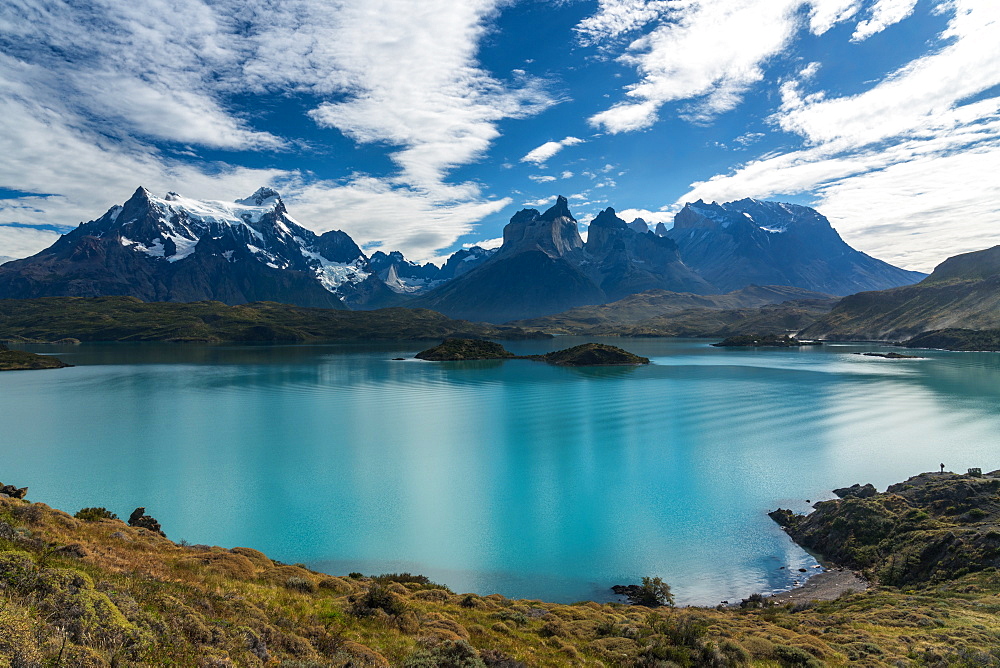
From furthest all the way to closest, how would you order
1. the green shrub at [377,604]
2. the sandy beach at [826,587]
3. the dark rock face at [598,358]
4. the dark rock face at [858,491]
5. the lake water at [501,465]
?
the dark rock face at [598,358] < the dark rock face at [858,491] < the lake water at [501,465] < the sandy beach at [826,587] < the green shrub at [377,604]

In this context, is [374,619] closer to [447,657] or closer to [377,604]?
[377,604]

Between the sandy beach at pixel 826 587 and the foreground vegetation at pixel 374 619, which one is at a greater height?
the foreground vegetation at pixel 374 619

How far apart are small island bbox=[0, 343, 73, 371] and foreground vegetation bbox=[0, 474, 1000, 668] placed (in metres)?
175

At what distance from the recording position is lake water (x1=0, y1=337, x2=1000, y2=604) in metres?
33.8

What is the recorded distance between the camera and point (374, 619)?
17484 mm

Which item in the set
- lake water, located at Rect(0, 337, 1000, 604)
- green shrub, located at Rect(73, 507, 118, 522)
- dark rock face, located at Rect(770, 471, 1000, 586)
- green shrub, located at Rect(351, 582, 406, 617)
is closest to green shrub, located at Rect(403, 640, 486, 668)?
green shrub, located at Rect(351, 582, 406, 617)

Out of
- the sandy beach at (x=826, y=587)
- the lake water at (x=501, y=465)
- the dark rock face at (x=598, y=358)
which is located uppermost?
the dark rock face at (x=598, y=358)

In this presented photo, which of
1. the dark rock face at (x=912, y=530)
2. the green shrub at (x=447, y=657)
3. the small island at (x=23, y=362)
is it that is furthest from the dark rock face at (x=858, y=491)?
the small island at (x=23, y=362)

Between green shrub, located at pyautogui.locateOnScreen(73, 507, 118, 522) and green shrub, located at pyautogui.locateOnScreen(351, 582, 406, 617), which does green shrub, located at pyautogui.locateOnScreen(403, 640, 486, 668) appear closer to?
green shrub, located at pyautogui.locateOnScreen(351, 582, 406, 617)

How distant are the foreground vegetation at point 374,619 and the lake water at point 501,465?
698 centimetres

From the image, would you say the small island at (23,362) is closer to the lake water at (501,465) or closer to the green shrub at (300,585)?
the lake water at (501,465)

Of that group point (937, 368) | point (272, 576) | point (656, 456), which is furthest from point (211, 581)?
point (937, 368)

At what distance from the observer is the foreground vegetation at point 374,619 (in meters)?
11.1

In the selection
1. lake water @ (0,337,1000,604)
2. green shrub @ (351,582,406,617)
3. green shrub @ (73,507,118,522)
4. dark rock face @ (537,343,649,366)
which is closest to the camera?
green shrub @ (351,582,406,617)
